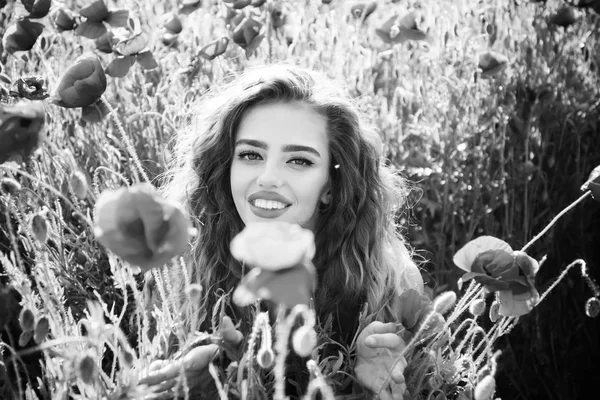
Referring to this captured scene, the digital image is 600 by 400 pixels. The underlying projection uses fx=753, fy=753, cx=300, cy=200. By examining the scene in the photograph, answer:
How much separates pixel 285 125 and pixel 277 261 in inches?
31.4

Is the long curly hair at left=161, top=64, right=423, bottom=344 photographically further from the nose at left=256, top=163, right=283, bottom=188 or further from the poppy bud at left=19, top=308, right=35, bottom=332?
the poppy bud at left=19, top=308, right=35, bottom=332

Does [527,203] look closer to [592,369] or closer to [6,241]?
[592,369]

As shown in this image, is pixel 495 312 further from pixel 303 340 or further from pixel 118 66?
pixel 118 66

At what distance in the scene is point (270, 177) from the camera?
54.7 inches

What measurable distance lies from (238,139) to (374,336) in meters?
0.54

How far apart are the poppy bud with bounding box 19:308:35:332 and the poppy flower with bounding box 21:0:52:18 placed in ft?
2.76

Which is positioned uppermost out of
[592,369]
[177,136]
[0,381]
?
[177,136]

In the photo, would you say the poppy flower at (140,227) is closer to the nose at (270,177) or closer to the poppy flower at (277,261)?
the poppy flower at (277,261)

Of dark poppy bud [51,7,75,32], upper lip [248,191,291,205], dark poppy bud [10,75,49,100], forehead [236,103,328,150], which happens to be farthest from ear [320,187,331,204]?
dark poppy bud [51,7,75,32]

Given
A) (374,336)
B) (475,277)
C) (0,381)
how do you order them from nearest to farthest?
(475,277), (374,336), (0,381)

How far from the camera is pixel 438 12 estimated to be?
2580mm

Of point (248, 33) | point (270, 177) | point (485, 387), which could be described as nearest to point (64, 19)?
point (248, 33)

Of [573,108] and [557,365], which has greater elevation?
[573,108]

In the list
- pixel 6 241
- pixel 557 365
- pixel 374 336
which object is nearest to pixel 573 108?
pixel 557 365
